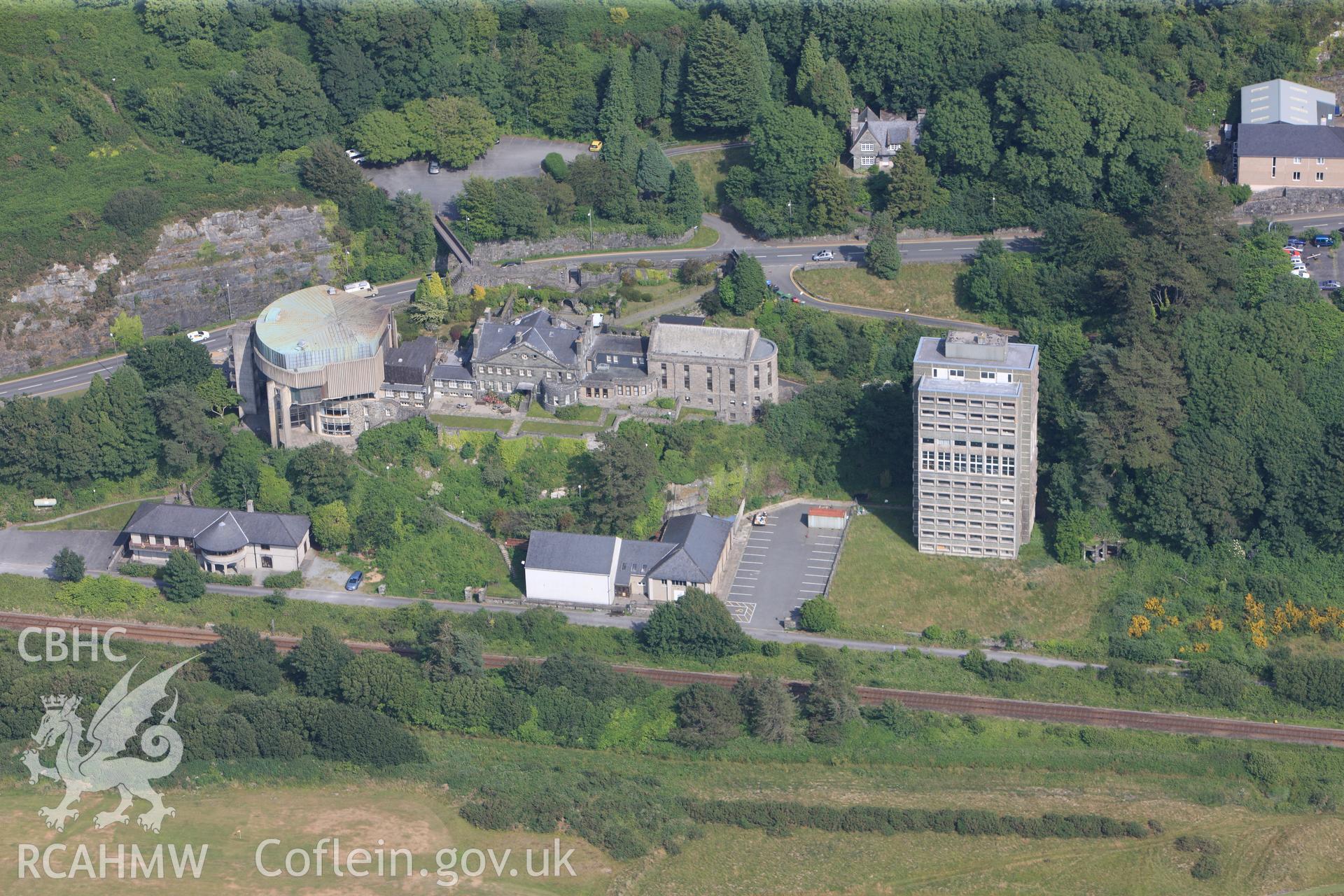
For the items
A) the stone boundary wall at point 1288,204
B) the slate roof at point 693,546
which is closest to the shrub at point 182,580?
the slate roof at point 693,546

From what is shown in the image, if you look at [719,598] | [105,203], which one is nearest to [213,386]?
[105,203]

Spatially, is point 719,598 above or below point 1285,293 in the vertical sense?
below

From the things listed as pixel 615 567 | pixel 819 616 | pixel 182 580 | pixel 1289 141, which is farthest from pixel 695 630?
pixel 1289 141

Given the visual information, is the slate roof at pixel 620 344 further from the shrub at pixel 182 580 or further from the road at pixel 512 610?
the shrub at pixel 182 580

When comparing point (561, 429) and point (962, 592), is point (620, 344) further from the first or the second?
point (962, 592)

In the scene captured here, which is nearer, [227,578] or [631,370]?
[227,578]

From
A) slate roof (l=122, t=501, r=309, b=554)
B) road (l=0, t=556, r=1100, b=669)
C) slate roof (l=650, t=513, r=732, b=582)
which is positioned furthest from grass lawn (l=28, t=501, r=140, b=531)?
slate roof (l=650, t=513, r=732, b=582)

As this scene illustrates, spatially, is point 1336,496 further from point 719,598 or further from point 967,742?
point 719,598
